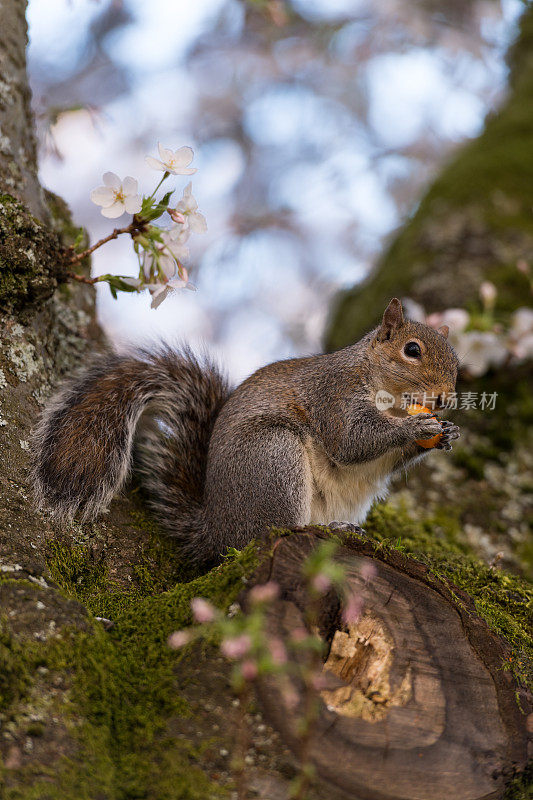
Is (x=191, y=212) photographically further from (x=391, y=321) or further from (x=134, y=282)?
(x=391, y=321)

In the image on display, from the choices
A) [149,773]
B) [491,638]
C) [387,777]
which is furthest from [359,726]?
[491,638]

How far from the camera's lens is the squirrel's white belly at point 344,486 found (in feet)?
6.81

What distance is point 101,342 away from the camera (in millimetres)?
2482

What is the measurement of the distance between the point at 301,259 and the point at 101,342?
391 cm

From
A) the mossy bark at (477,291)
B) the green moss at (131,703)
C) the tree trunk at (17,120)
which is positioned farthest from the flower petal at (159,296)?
the mossy bark at (477,291)

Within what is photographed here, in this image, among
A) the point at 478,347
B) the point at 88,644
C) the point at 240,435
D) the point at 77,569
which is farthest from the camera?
the point at 478,347

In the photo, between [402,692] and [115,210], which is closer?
[402,692]

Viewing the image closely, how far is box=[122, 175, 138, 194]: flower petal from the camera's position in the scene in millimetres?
1750

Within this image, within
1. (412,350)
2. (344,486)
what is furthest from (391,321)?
(344,486)

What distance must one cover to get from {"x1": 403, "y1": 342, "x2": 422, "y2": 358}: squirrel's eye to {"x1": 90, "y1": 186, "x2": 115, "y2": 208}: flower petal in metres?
1.03

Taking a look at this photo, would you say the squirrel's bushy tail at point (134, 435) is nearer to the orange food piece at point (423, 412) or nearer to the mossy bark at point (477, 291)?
the orange food piece at point (423, 412)

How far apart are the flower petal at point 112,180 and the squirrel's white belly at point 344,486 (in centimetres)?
93

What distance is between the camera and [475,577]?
1986 mm

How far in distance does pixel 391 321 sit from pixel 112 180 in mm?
1009
